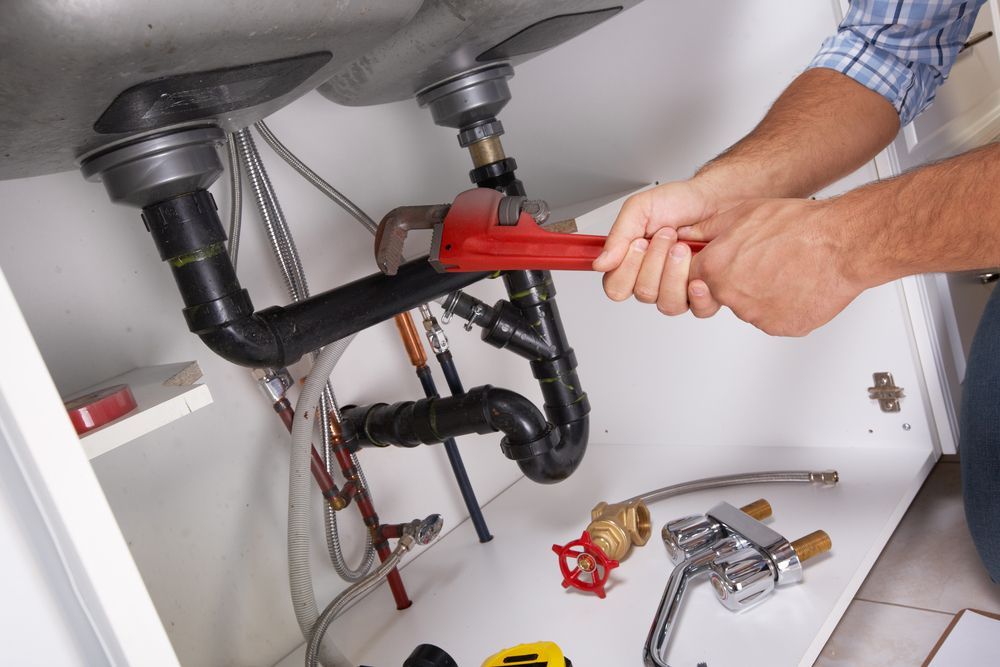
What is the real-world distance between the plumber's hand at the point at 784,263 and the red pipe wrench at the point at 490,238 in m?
0.04

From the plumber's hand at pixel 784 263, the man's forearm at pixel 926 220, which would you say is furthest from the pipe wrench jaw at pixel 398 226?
the man's forearm at pixel 926 220

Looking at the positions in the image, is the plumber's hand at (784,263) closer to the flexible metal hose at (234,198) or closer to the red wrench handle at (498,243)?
the red wrench handle at (498,243)

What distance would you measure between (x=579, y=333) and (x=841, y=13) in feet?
1.96

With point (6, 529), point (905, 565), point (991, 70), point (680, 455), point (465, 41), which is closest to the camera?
point (6, 529)

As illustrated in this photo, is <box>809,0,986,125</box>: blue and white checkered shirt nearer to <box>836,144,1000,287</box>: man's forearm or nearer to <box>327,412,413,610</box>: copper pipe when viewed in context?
<box>836,144,1000,287</box>: man's forearm

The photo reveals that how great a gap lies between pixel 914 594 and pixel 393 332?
0.72 meters

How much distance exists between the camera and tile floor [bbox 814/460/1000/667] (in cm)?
79

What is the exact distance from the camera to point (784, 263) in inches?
24.5

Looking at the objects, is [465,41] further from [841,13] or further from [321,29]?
[841,13]

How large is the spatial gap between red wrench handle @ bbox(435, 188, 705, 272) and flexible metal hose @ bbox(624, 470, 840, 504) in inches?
17.3

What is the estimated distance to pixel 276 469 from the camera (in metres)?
A: 0.99

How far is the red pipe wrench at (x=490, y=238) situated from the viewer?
67 centimetres

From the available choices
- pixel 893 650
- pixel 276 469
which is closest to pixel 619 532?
pixel 893 650

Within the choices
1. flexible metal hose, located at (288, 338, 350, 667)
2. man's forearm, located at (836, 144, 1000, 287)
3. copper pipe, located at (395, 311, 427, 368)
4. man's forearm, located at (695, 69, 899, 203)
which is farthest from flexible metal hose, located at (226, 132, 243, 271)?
man's forearm, located at (836, 144, 1000, 287)
